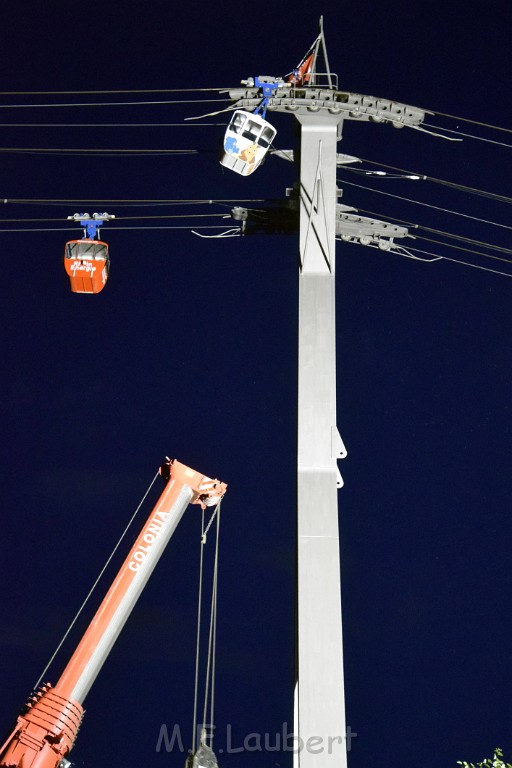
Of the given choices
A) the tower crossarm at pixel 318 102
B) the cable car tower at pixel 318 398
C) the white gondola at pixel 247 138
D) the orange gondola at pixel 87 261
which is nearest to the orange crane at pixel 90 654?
the cable car tower at pixel 318 398

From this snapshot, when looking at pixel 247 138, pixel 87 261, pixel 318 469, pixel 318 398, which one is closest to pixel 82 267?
pixel 87 261

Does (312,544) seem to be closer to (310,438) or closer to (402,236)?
(310,438)

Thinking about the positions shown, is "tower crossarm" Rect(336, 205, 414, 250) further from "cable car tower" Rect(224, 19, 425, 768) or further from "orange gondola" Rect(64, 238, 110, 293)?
A: "orange gondola" Rect(64, 238, 110, 293)

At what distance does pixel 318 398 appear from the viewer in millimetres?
22828

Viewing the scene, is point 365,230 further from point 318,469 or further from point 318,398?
point 318,469

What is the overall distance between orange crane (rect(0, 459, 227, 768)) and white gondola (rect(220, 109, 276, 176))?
252 inches

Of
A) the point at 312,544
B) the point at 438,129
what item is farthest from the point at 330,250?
the point at 312,544

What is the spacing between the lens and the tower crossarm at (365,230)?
27188 mm

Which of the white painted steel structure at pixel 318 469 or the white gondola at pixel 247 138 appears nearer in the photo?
the white painted steel structure at pixel 318 469

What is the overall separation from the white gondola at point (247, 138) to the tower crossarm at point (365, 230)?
271cm

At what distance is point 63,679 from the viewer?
22016 mm

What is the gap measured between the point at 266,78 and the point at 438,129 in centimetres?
395

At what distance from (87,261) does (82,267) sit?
0.61ft

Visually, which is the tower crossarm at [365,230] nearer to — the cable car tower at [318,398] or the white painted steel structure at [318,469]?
the cable car tower at [318,398]
